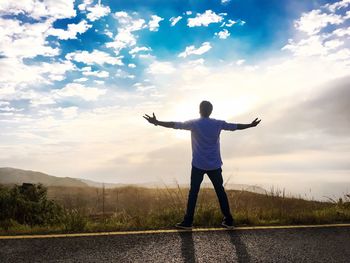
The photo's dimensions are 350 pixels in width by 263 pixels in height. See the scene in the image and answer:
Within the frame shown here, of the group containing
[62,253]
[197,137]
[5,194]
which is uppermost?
[197,137]

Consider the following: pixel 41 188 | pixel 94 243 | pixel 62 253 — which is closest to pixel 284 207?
pixel 94 243

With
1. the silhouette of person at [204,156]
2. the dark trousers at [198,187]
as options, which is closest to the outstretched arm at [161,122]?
the silhouette of person at [204,156]

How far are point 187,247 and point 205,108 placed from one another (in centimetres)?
Answer: 253

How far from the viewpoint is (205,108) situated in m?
7.41

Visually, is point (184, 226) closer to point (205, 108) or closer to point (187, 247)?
point (187, 247)

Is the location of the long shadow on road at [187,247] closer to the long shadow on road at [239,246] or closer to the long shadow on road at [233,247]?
the long shadow on road at [233,247]

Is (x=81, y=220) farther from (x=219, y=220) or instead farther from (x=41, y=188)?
(x=41, y=188)

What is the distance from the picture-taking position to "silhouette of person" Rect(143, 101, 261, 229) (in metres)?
7.21

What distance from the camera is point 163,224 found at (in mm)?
7527

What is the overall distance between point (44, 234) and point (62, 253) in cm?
137

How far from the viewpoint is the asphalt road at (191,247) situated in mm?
5512

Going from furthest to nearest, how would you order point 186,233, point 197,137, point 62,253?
point 197,137 < point 186,233 < point 62,253

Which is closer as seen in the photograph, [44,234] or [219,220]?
[44,234]

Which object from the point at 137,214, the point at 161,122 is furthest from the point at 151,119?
the point at 137,214
